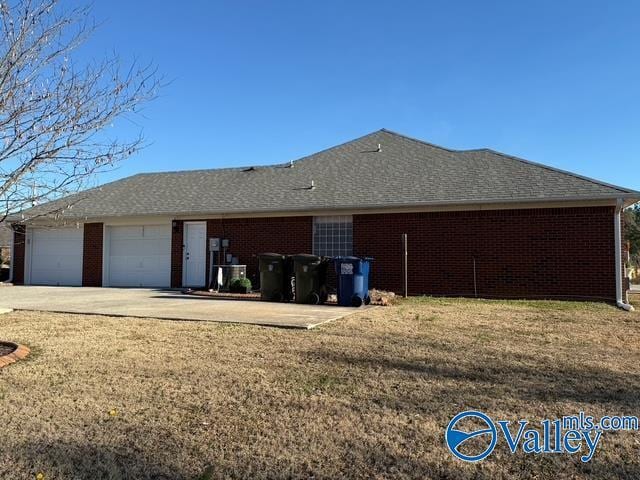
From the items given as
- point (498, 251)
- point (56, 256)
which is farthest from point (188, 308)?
point (56, 256)

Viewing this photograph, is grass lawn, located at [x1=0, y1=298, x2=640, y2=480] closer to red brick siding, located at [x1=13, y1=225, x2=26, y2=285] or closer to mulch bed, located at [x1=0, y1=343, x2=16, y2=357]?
mulch bed, located at [x1=0, y1=343, x2=16, y2=357]

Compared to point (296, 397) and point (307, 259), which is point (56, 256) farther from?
point (296, 397)

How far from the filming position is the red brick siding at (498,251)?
12992mm

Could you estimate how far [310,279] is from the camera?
12133 mm

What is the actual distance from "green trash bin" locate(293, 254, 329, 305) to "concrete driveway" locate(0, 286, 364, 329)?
461mm

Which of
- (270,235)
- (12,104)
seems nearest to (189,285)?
(270,235)

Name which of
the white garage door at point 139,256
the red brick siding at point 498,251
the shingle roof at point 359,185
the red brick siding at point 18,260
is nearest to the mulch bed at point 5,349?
the shingle roof at point 359,185

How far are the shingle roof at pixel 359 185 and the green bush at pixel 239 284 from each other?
98.7 inches

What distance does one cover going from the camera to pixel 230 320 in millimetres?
8867

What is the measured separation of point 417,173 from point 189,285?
8.63 meters

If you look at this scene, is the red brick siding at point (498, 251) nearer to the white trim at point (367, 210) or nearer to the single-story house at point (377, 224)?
the single-story house at point (377, 224)

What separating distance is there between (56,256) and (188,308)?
37.5 feet

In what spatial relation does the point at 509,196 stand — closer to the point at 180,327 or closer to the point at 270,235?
the point at 270,235

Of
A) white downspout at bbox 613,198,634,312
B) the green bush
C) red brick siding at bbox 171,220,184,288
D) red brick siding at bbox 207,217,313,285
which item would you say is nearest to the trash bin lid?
the green bush
